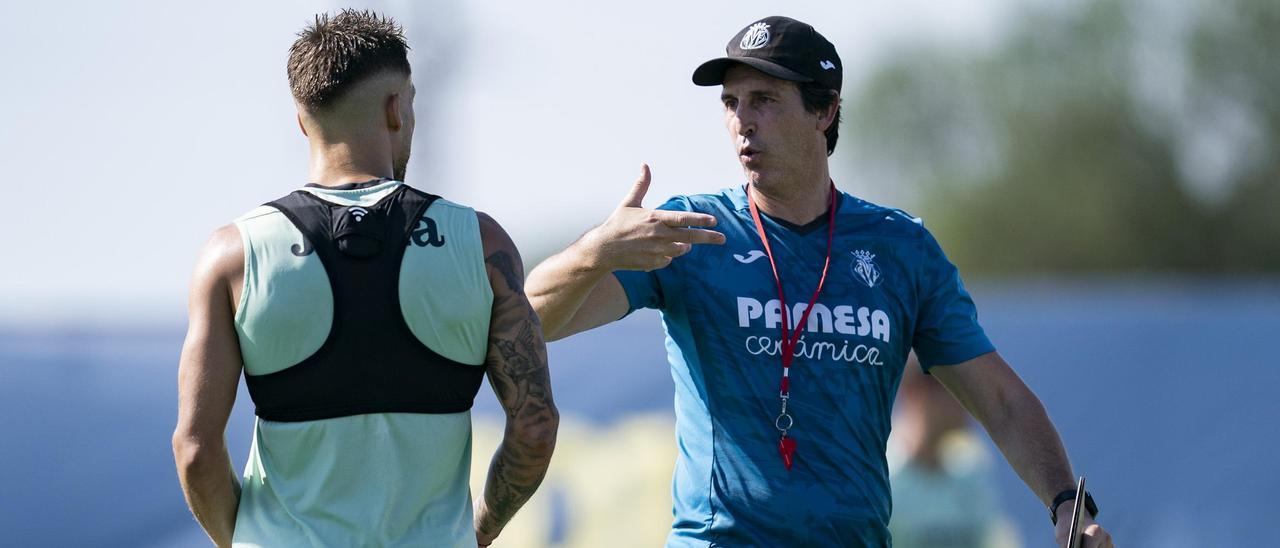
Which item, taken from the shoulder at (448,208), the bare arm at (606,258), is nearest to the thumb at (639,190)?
the bare arm at (606,258)

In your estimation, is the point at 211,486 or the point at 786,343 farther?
the point at 786,343

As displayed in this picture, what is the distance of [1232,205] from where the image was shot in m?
31.2

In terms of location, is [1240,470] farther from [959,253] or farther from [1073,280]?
[959,253]

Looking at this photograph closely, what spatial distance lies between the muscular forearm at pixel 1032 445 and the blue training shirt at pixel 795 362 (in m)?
0.21

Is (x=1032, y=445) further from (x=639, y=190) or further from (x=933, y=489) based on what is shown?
(x=933, y=489)

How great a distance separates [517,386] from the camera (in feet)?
11.5

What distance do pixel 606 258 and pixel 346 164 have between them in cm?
74

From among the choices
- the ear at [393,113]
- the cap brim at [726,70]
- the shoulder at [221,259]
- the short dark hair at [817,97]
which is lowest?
the shoulder at [221,259]

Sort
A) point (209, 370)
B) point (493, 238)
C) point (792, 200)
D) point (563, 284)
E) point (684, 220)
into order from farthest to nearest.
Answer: point (792, 200) → point (563, 284) → point (684, 220) → point (493, 238) → point (209, 370)

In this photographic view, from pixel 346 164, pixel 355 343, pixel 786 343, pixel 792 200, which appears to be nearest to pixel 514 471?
pixel 355 343

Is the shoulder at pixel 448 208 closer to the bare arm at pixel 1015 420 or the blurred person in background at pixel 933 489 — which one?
the bare arm at pixel 1015 420

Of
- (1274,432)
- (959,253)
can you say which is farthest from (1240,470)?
(959,253)

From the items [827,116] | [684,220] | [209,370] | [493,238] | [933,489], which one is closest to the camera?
[209,370]

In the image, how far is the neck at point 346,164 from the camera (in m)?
3.48
